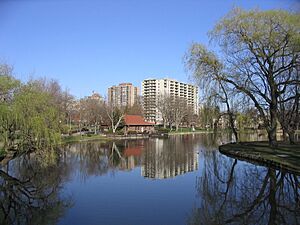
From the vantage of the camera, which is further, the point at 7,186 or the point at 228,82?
the point at 228,82

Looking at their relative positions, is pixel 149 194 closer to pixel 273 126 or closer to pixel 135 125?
pixel 273 126

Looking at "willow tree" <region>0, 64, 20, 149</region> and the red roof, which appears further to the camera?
the red roof

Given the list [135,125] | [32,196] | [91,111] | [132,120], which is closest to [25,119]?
[32,196]

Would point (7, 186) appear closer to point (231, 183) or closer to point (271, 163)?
point (231, 183)

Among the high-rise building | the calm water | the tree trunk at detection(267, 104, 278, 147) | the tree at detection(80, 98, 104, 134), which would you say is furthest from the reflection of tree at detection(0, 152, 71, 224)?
the high-rise building

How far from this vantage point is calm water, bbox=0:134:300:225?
9641 mm

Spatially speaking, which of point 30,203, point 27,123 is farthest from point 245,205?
point 27,123

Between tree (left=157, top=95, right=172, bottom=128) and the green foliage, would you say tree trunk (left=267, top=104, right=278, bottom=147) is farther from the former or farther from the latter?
tree (left=157, top=95, right=172, bottom=128)

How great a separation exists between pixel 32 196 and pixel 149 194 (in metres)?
4.94

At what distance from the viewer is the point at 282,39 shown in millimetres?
21266

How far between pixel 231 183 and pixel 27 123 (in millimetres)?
11076

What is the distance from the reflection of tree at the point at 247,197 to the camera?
9367 millimetres

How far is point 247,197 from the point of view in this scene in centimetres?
1190

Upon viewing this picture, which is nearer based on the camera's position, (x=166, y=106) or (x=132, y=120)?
(x=132, y=120)
